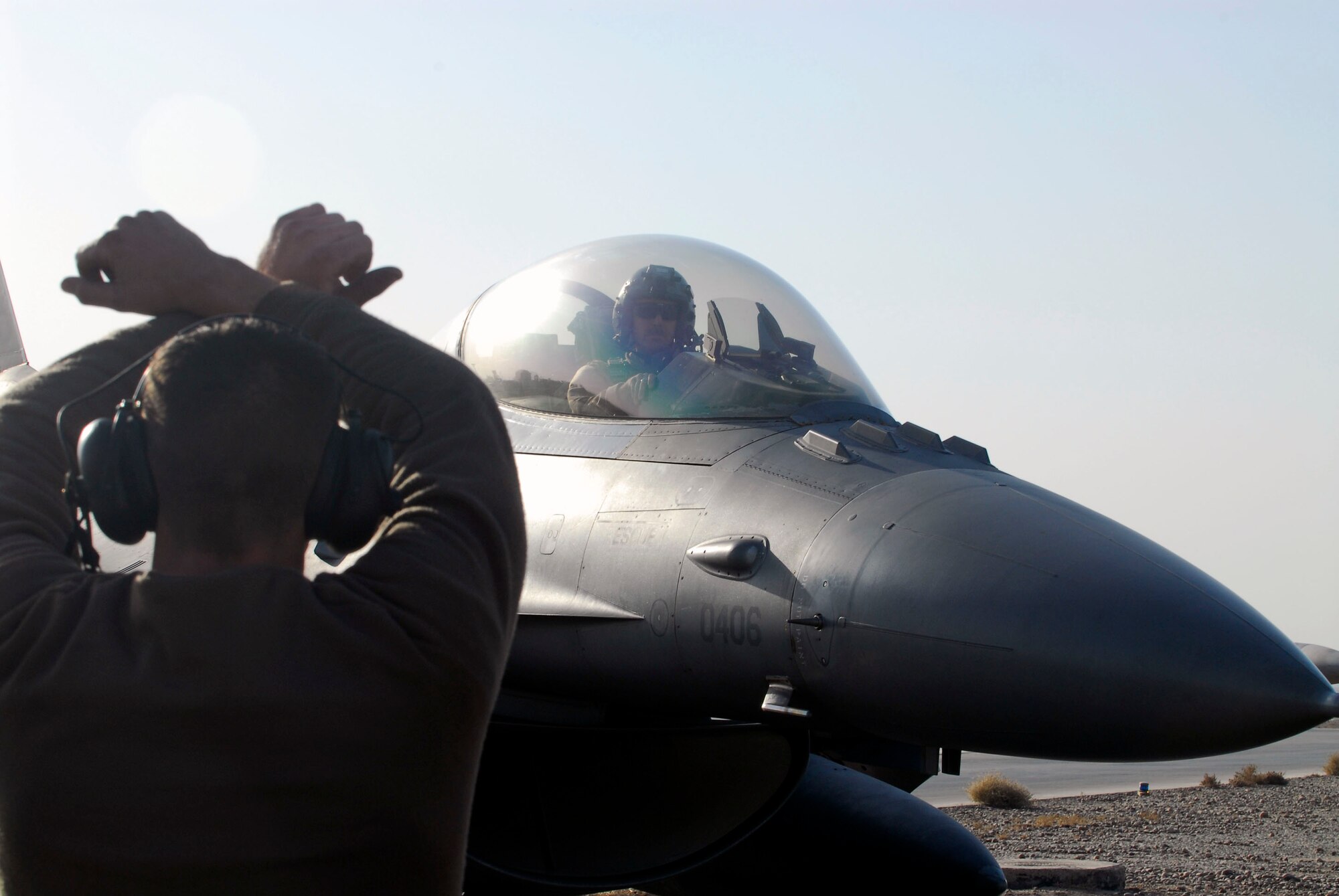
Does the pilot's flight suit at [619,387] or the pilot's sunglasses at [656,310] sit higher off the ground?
the pilot's sunglasses at [656,310]

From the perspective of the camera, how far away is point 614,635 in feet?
15.8

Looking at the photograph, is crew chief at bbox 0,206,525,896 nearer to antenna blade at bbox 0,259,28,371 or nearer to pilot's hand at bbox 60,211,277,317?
pilot's hand at bbox 60,211,277,317

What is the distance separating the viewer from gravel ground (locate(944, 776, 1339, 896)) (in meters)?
Answer: 9.85

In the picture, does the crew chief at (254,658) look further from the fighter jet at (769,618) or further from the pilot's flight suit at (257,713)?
the fighter jet at (769,618)

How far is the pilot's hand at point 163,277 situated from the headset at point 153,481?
12.5 inches

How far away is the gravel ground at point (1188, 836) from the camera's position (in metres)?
9.85

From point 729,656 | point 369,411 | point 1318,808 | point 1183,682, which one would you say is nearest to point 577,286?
point 729,656

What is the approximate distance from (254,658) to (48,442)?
1.92 feet

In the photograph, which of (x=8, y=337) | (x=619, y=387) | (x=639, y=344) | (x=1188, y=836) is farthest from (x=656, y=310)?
(x=1188, y=836)

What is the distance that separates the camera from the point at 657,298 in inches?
231

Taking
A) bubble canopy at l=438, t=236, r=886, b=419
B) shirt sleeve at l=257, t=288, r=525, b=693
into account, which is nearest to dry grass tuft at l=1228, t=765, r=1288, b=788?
bubble canopy at l=438, t=236, r=886, b=419

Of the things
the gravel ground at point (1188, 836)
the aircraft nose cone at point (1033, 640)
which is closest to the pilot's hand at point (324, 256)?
the aircraft nose cone at point (1033, 640)

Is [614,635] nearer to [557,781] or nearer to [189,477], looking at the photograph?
[557,781]

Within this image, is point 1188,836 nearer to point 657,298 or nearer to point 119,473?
point 657,298
